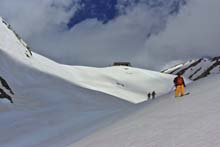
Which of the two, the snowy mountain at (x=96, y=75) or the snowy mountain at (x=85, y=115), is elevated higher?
the snowy mountain at (x=96, y=75)

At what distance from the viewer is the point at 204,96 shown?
842 inches

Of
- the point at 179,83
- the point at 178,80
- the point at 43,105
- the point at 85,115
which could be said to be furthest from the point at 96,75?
the point at 178,80

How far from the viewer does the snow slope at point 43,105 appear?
26.4 metres

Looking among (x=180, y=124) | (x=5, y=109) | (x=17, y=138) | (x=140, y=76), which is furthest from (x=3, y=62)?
(x=140, y=76)

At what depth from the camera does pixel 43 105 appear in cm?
5856

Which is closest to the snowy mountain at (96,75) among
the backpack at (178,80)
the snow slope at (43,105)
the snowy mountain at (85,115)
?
the snow slope at (43,105)

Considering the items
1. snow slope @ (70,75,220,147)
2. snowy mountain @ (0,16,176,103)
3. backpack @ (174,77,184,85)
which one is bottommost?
snow slope @ (70,75,220,147)

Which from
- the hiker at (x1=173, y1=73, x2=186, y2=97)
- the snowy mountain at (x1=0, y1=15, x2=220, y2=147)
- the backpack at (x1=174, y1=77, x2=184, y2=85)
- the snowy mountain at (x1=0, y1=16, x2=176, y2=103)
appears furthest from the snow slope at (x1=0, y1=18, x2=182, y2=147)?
the backpack at (x1=174, y1=77, x2=184, y2=85)

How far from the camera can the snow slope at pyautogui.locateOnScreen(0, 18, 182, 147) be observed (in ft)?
86.6

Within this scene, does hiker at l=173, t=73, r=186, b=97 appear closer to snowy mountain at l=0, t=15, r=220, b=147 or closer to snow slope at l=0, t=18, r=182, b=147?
snowy mountain at l=0, t=15, r=220, b=147

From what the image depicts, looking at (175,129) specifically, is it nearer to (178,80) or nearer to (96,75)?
(178,80)

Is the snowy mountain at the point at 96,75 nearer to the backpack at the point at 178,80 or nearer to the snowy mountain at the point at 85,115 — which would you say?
the snowy mountain at the point at 85,115

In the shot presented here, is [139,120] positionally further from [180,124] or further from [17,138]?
[17,138]

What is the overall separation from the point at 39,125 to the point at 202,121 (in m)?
20.6
